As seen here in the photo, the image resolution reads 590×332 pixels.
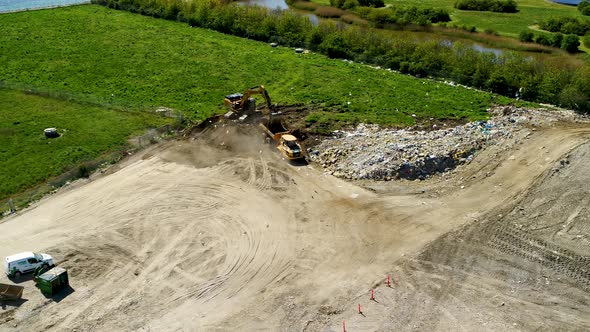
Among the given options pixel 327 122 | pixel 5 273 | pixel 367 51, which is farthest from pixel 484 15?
pixel 5 273

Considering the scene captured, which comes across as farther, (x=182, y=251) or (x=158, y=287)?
(x=182, y=251)

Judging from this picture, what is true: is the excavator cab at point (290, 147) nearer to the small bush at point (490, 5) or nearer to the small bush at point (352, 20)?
the small bush at point (352, 20)

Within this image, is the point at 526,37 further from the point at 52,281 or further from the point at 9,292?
the point at 9,292

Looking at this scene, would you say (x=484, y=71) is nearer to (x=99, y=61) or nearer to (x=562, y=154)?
(x=562, y=154)

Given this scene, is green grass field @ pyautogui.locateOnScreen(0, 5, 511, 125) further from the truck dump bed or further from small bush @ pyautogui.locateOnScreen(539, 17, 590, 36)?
small bush @ pyautogui.locateOnScreen(539, 17, 590, 36)

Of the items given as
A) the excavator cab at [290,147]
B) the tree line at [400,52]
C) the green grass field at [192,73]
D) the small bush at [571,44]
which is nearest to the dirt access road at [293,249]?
the excavator cab at [290,147]

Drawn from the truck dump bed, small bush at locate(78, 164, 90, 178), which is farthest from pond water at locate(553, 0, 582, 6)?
the truck dump bed
